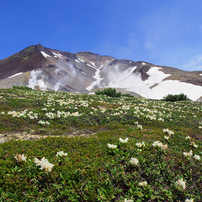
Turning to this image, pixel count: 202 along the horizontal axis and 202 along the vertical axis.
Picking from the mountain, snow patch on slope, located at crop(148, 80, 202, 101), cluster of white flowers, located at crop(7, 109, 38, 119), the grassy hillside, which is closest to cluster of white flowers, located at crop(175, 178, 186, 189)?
the grassy hillside

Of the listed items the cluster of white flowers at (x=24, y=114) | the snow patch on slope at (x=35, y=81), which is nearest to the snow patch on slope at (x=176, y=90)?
the cluster of white flowers at (x=24, y=114)

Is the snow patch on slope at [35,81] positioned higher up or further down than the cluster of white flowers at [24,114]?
higher up

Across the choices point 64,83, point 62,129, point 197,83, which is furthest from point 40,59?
point 62,129

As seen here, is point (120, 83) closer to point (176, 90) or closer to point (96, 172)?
point (176, 90)

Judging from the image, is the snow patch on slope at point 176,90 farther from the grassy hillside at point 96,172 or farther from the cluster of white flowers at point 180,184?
the cluster of white flowers at point 180,184

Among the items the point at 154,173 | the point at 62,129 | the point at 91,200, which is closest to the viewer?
the point at 91,200

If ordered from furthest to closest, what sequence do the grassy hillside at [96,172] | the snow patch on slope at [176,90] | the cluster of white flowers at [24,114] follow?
the snow patch on slope at [176,90] < the cluster of white flowers at [24,114] < the grassy hillside at [96,172]

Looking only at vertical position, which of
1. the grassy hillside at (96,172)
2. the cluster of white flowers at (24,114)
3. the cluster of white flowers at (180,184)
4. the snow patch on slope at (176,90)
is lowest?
the cluster of white flowers at (180,184)

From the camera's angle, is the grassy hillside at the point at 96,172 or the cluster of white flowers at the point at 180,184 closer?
the grassy hillside at the point at 96,172

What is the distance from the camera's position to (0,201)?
2.75 m

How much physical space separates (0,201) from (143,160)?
136 inches

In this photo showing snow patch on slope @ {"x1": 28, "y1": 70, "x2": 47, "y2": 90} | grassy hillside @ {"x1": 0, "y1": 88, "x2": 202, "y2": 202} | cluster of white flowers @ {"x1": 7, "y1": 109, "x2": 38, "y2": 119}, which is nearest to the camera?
grassy hillside @ {"x1": 0, "y1": 88, "x2": 202, "y2": 202}

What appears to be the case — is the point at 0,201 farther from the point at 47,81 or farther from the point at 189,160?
the point at 47,81

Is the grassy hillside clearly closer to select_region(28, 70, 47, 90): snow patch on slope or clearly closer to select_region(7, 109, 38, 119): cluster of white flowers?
select_region(7, 109, 38, 119): cluster of white flowers
